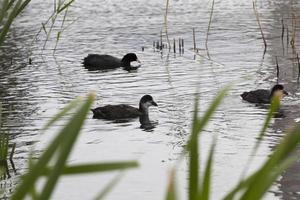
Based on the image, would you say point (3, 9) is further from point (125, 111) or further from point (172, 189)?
point (125, 111)

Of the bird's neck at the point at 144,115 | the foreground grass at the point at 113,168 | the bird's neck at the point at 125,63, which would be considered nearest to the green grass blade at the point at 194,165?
the foreground grass at the point at 113,168

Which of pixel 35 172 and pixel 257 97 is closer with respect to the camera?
pixel 35 172

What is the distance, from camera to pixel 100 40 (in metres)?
23.1

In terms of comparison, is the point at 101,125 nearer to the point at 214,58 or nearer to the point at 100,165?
the point at 214,58

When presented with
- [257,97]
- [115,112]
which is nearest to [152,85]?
[257,97]

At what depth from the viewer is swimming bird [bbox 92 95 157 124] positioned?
12.1m

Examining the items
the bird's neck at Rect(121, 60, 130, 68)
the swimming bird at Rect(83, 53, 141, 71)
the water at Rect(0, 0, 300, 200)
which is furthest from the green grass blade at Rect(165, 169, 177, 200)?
the bird's neck at Rect(121, 60, 130, 68)

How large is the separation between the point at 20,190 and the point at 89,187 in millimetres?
6915

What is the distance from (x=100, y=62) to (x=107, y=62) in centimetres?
46

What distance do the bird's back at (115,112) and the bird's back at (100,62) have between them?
509 centimetres

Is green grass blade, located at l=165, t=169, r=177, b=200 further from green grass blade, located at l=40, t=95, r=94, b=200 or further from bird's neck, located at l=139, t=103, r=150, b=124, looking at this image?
bird's neck, located at l=139, t=103, r=150, b=124

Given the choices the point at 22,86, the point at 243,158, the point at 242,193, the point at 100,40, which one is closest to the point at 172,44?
the point at 100,40

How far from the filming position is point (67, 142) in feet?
4.03

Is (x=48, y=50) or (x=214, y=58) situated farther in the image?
(x=48, y=50)
